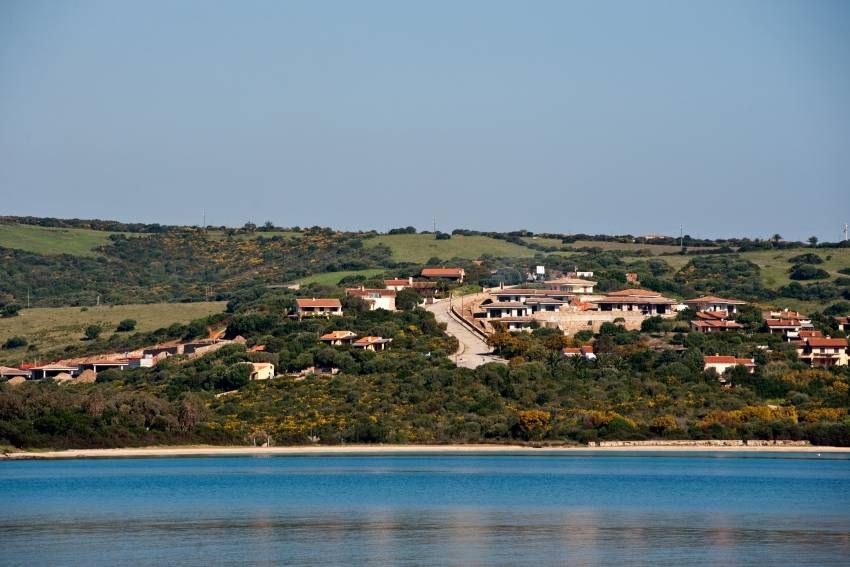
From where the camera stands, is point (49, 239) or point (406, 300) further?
point (49, 239)

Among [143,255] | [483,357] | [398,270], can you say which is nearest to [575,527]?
[483,357]

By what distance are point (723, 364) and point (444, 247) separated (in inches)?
2523

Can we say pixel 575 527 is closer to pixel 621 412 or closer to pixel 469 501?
pixel 469 501

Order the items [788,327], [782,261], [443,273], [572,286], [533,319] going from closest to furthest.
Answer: [788,327], [533,319], [572,286], [443,273], [782,261]

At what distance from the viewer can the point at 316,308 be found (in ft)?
351

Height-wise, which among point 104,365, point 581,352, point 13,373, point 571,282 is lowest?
point 13,373

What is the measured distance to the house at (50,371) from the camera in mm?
97625

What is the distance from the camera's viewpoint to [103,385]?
301 ft

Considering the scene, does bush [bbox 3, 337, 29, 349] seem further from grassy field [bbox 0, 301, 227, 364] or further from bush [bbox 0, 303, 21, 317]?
bush [bbox 0, 303, 21, 317]

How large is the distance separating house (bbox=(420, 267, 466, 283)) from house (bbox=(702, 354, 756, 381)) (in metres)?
35.1

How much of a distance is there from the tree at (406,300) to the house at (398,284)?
10.5 ft

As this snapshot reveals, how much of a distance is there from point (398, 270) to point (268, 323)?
3247 centimetres

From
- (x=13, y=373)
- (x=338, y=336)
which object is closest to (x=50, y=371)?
(x=13, y=373)

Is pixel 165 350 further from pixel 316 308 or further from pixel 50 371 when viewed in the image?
pixel 316 308
